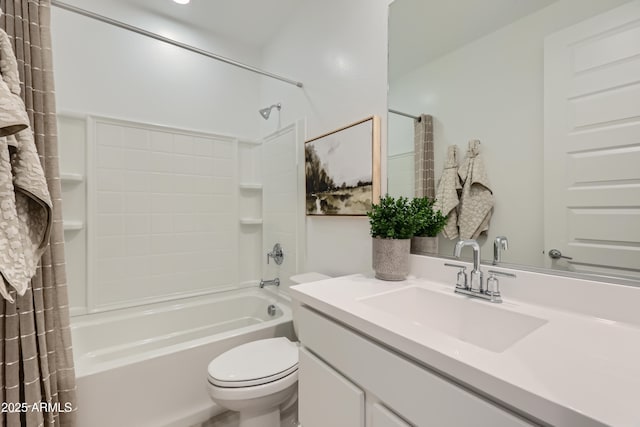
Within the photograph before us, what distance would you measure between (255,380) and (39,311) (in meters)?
0.93

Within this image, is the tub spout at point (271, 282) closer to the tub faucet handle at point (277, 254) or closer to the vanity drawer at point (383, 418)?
the tub faucet handle at point (277, 254)

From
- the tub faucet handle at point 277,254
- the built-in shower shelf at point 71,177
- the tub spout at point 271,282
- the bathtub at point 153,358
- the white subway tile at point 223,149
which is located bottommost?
the bathtub at point 153,358

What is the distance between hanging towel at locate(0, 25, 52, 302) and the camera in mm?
835

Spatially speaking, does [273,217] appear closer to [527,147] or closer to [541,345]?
[527,147]

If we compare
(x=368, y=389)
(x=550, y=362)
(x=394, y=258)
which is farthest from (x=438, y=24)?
(x=368, y=389)

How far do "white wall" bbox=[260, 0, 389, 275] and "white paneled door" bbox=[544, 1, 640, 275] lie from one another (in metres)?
0.69

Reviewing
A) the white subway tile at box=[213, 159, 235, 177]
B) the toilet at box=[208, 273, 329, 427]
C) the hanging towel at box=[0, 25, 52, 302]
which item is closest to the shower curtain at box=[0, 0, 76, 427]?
the hanging towel at box=[0, 25, 52, 302]

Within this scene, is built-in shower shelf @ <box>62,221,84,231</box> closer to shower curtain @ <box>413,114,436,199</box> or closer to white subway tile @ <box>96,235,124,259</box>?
white subway tile @ <box>96,235,124,259</box>

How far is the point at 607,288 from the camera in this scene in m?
0.75

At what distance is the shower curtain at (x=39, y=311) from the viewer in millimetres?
1098

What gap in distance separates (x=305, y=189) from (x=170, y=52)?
4.99ft

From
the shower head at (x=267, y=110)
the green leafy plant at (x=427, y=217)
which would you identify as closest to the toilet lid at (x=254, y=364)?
the green leafy plant at (x=427, y=217)

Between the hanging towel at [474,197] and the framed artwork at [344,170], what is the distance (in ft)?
1.37

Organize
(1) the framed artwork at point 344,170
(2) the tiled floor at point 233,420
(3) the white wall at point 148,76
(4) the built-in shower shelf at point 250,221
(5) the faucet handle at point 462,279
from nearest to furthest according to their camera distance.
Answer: (5) the faucet handle at point 462,279 → (1) the framed artwork at point 344,170 → (2) the tiled floor at point 233,420 → (3) the white wall at point 148,76 → (4) the built-in shower shelf at point 250,221
